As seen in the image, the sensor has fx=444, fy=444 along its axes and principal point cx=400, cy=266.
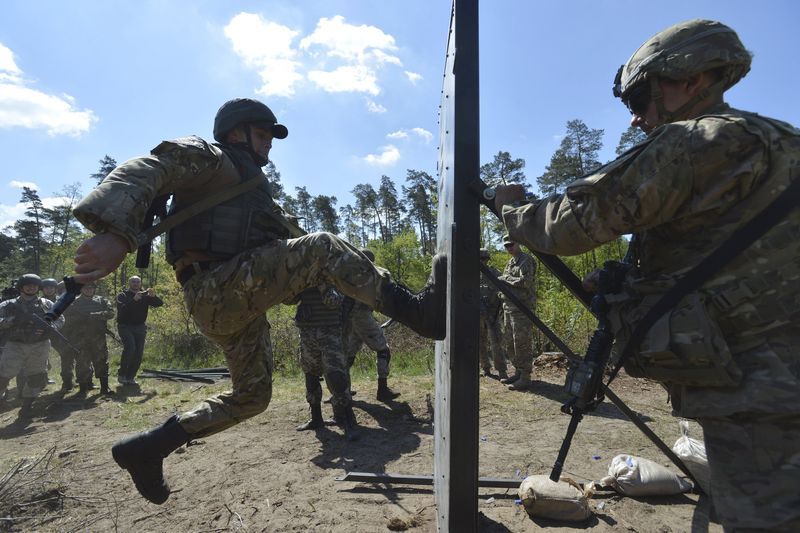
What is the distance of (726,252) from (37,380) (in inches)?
374

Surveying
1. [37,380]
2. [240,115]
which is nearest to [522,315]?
[240,115]

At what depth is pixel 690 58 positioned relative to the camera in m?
1.63

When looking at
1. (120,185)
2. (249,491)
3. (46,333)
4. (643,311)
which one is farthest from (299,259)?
(46,333)

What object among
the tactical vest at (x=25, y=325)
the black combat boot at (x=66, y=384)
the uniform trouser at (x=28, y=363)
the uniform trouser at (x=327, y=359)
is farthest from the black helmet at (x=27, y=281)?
the uniform trouser at (x=327, y=359)

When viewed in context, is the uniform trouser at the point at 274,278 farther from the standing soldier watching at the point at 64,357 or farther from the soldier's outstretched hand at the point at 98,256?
the standing soldier watching at the point at 64,357

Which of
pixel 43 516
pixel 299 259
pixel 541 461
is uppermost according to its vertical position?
pixel 299 259

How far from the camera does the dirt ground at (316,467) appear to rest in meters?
3.27

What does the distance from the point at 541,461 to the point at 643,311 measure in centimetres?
326

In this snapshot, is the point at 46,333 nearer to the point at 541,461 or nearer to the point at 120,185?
the point at 120,185

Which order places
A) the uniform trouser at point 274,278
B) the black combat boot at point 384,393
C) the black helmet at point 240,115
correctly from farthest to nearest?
the black combat boot at point 384,393
the black helmet at point 240,115
the uniform trouser at point 274,278

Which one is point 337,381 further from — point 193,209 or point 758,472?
point 758,472

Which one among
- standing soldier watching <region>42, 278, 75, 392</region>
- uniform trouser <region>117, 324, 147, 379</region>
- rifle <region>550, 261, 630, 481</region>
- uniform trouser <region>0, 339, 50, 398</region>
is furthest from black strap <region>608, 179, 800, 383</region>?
uniform trouser <region>117, 324, 147, 379</region>

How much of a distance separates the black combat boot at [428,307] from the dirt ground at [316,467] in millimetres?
1771

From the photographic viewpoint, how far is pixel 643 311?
160 centimetres
